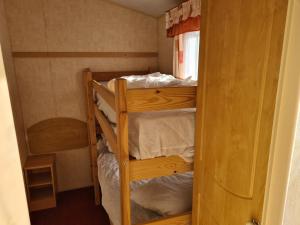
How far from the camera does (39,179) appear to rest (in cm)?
288

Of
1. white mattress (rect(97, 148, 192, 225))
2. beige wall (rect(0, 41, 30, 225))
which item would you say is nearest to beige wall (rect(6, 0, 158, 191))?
white mattress (rect(97, 148, 192, 225))

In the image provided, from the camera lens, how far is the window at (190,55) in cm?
235

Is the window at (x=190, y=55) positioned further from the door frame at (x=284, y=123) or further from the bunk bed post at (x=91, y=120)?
the door frame at (x=284, y=123)

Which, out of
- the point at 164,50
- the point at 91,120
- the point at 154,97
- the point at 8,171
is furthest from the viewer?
the point at 164,50

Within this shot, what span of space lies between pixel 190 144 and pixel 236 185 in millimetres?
441

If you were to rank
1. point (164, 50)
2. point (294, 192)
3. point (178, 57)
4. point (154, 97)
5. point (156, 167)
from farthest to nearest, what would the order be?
point (164, 50) → point (178, 57) → point (156, 167) → point (154, 97) → point (294, 192)

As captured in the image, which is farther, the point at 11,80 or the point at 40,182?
the point at 40,182

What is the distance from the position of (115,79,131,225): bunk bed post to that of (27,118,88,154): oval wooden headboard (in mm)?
2034

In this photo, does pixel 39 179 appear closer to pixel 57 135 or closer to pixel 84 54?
pixel 57 135

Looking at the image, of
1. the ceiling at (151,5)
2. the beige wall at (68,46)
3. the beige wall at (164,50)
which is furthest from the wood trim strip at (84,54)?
the ceiling at (151,5)

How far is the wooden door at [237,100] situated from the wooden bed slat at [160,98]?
0.26 feet

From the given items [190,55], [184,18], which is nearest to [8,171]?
[184,18]

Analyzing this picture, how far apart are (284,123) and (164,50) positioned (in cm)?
260

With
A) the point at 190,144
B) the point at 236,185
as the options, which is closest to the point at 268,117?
the point at 236,185
